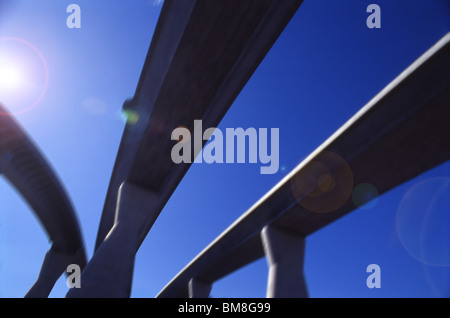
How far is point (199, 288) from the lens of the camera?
24078 millimetres

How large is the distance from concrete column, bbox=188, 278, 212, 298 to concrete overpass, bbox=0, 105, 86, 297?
13.7m

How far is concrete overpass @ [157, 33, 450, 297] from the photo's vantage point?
27.0ft

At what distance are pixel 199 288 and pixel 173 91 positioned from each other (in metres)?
19.8

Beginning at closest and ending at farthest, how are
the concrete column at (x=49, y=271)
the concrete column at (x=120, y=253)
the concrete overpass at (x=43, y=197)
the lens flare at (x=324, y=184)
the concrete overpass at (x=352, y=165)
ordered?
the concrete overpass at (x=352, y=165), the concrete column at (x=120, y=253), the lens flare at (x=324, y=184), the concrete overpass at (x=43, y=197), the concrete column at (x=49, y=271)

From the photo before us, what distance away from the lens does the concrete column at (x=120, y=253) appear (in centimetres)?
1091

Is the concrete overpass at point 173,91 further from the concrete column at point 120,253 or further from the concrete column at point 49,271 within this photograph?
the concrete column at point 49,271

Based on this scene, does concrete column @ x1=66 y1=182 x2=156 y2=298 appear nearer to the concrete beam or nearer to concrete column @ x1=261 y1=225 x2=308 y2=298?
the concrete beam

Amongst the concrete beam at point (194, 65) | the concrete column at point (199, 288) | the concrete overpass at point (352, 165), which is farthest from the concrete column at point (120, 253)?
the concrete column at point (199, 288)

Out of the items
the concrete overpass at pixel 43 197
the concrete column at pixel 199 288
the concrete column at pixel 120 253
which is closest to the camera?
the concrete column at pixel 120 253

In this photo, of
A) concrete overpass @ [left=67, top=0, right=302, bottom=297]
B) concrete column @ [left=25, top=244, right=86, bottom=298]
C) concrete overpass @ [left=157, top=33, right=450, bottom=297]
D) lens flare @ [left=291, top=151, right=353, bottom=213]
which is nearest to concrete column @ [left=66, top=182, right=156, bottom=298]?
concrete overpass @ [left=67, top=0, right=302, bottom=297]

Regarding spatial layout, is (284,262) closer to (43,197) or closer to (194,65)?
(194,65)

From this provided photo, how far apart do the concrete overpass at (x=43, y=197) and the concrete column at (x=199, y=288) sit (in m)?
13.7

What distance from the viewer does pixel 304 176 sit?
39.6 ft
